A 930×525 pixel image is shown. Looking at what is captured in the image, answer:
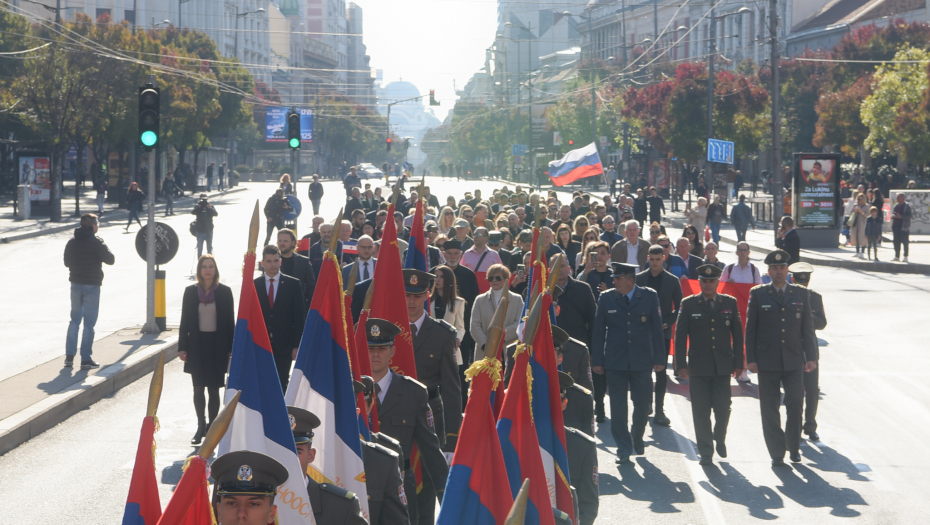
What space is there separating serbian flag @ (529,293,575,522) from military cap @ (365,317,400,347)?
2.63 ft

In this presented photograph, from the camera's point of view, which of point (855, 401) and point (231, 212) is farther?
point (231, 212)

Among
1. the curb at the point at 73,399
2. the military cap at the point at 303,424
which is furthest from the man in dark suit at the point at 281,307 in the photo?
the military cap at the point at 303,424

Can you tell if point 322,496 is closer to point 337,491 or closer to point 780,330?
point 337,491

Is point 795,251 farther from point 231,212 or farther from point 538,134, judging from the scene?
point 538,134

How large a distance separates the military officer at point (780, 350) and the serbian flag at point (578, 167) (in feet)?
49.0

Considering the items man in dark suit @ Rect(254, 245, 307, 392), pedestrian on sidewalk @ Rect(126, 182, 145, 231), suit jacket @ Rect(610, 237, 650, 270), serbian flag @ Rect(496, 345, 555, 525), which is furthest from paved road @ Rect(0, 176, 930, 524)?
pedestrian on sidewalk @ Rect(126, 182, 145, 231)

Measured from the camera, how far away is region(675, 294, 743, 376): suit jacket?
31.0 ft

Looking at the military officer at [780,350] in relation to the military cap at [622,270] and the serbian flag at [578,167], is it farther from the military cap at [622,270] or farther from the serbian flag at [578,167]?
the serbian flag at [578,167]

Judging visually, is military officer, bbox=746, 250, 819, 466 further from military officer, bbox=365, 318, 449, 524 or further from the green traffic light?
the green traffic light

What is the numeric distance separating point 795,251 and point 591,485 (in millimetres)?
14608

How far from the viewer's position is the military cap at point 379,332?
5.69 meters

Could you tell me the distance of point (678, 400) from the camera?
12.0m

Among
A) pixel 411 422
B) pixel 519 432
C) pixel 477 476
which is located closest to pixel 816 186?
pixel 411 422

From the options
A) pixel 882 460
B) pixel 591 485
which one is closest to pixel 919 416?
pixel 882 460
